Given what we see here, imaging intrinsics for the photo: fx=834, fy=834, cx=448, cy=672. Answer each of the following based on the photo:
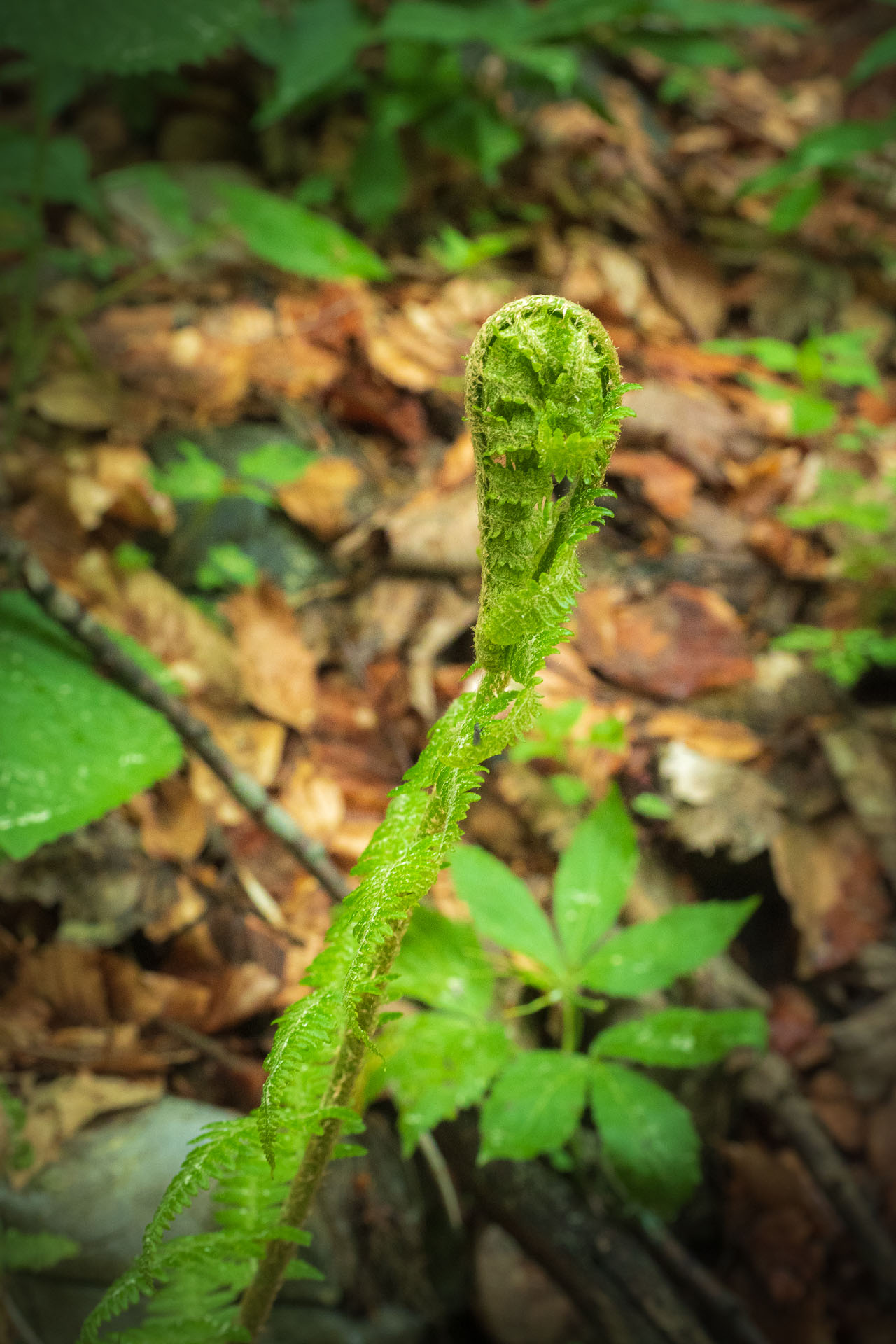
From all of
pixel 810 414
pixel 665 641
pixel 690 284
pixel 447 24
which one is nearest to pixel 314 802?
pixel 665 641

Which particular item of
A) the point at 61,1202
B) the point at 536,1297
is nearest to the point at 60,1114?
the point at 61,1202

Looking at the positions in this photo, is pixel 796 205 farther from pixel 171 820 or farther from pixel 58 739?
pixel 58 739

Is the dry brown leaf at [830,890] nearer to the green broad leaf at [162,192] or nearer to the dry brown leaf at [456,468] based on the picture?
the dry brown leaf at [456,468]

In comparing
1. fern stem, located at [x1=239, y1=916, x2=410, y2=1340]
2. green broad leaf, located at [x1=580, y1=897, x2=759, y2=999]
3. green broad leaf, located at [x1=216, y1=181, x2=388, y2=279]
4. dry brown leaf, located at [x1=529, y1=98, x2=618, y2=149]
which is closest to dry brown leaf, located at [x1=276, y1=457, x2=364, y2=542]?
green broad leaf, located at [x1=216, y1=181, x2=388, y2=279]

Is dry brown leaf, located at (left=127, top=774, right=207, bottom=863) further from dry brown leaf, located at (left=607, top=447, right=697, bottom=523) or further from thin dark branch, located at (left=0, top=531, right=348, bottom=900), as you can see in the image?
dry brown leaf, located at (left=607, top=447, right=697, bottom=523)

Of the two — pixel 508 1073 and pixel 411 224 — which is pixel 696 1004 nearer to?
pixel 508 1073
